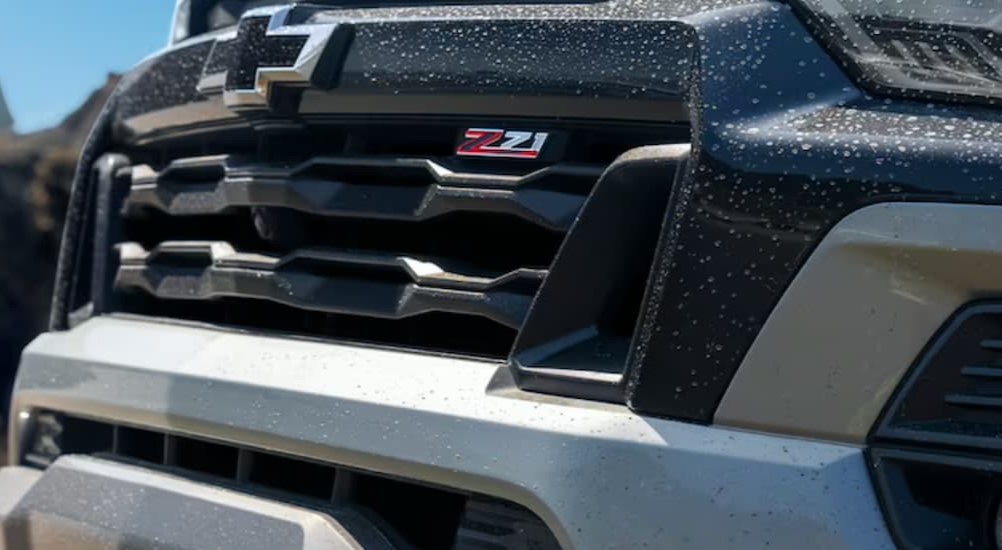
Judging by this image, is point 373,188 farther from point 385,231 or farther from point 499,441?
point 499,441

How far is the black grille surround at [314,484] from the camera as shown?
197 centimetres

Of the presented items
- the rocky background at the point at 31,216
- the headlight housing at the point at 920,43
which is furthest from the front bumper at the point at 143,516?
the rocky background at the point at 31,216

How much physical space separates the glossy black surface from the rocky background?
1303 cm

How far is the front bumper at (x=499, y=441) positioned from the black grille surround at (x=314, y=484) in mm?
64

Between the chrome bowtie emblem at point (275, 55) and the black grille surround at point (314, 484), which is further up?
the chrome bowtie emblem at point (275, 55)

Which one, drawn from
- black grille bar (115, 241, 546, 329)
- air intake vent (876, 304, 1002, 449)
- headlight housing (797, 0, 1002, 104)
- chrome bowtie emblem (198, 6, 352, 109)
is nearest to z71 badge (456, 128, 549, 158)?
black grille bar (115, 241, 546, 329)

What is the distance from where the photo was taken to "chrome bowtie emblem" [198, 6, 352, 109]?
2.45m

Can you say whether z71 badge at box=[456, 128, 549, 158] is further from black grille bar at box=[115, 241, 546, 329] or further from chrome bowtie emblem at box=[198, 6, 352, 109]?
chrome bowtie emblem at box=[198, 6, 352, 109]

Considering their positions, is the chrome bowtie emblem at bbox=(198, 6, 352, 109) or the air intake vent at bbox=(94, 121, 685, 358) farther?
the chrome bowtie emblem at bbox=(198, 6, 352, 109)

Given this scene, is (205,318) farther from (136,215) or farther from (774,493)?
(774,493)

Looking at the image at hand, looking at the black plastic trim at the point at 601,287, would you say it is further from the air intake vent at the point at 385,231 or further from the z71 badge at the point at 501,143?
the z71 badge at the point at 501,143

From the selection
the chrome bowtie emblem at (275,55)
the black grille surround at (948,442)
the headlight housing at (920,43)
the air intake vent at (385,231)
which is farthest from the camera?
the chrome bowtie emblem at (275,55)

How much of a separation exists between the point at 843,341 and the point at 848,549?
0.87 feet

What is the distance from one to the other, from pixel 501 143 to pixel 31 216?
1555 centimetres
